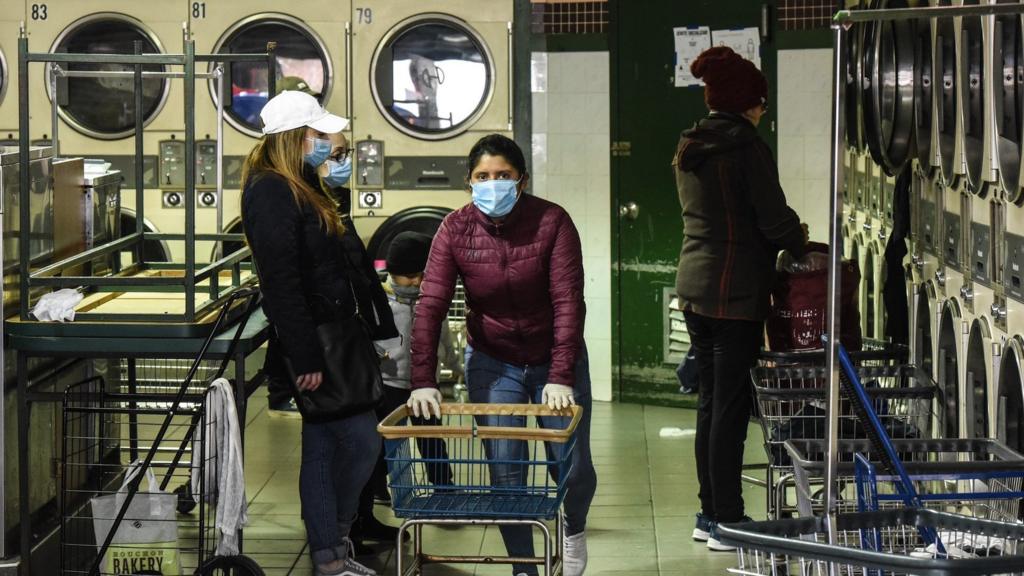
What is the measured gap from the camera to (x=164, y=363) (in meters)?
7.79

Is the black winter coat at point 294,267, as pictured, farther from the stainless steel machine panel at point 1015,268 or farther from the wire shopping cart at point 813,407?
the stainless steel machine panel at point 1015,268

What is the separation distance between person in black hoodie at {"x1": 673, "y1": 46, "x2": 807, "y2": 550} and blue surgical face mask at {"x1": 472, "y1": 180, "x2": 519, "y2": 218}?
95 cm

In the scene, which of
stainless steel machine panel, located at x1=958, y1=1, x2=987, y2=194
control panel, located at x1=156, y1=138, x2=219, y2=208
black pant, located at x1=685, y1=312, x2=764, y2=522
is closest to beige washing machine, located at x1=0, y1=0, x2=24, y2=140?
control panel, located at x1=156, y1=138, x2=219, y2=208

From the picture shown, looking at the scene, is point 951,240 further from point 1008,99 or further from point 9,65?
point 9,65

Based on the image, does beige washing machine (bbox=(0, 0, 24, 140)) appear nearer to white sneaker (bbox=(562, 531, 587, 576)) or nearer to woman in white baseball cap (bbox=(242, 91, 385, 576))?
woman in white baseball cap (bbox=(242, 91, 385, 576))

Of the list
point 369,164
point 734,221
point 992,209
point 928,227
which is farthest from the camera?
point 369,164

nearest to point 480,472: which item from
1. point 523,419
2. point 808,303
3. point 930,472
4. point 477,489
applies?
point 477,489

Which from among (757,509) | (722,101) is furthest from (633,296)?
(722,101)

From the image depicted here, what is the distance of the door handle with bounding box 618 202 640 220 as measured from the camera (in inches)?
316

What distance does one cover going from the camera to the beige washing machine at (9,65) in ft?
26.9

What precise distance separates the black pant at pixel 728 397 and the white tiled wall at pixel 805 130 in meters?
2.81

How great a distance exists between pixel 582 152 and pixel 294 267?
385 centimetres

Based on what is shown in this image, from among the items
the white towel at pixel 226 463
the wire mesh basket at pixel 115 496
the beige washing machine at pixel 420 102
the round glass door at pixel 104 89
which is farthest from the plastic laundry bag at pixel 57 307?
the round glass door at pixel 104 89

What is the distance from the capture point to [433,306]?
14.3 feet
